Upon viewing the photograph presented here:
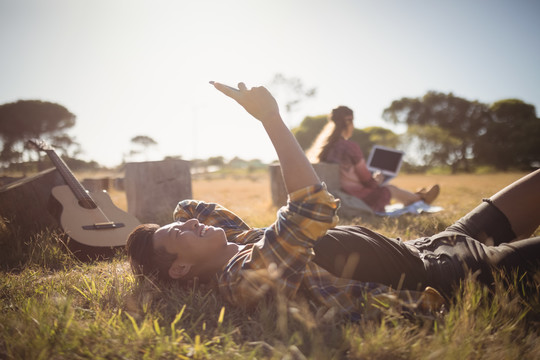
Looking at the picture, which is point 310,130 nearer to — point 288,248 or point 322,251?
point 322,251

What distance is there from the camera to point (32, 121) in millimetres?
30406

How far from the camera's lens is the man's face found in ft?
5.78

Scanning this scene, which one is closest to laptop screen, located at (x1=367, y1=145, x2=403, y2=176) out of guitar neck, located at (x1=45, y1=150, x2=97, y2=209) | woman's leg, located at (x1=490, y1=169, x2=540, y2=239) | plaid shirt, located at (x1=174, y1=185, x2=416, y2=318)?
woman's leg, located at (x1=490, y1=169, x2=540, y2=239)

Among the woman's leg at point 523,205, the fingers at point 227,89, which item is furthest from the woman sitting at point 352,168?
the fingers at point 227,89

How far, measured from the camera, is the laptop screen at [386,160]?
584 cm

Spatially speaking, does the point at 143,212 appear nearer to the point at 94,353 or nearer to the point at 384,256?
the point at 94,353

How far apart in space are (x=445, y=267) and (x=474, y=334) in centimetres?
46

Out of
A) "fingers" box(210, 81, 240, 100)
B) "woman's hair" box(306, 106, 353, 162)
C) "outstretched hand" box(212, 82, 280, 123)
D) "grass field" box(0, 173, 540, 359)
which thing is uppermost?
"woman's hair" box(306, 106, 353, 162)

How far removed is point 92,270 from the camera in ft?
8.38

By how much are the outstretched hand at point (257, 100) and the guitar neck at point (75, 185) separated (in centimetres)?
294

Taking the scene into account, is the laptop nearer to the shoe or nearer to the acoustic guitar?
the shoe

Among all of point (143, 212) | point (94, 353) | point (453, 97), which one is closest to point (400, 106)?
point (453, 97)

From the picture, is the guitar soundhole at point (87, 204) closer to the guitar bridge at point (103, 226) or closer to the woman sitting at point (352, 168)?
the guitar bridge at point (103, 226)

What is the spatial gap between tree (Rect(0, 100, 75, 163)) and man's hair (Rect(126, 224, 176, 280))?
34106 mm
